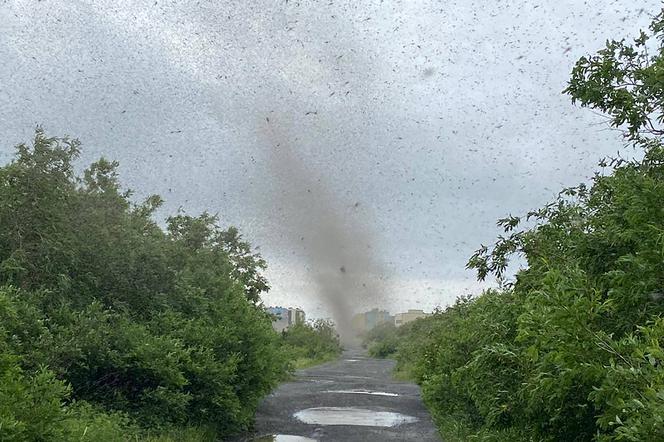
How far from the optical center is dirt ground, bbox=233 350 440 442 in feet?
62.8

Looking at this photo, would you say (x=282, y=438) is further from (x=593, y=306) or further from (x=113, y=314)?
(x=593, y=306)

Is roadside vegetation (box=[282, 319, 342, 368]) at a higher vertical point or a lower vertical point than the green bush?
higher

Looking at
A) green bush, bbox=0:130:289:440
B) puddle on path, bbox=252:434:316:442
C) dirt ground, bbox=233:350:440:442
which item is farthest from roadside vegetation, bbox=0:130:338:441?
dirt ground, bbox=233:350:440:442

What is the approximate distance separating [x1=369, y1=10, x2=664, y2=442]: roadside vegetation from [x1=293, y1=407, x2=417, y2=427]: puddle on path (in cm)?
1219

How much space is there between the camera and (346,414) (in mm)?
24469

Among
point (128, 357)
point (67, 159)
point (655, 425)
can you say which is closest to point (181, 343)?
point (128, 357)

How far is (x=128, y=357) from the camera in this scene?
14.0m

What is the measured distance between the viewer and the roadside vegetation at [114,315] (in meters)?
12.8

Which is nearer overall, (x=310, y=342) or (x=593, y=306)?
(x=593, y=306)

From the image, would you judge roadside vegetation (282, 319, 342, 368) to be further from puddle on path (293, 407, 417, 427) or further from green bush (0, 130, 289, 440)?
green bush (0, 130, 289, 440)

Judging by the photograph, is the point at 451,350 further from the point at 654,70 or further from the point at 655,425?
the point at 655,425

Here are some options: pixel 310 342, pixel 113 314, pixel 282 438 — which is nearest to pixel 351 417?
pixel 282 438

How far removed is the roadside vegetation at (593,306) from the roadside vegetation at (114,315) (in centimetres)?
635

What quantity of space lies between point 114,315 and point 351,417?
459 inches
